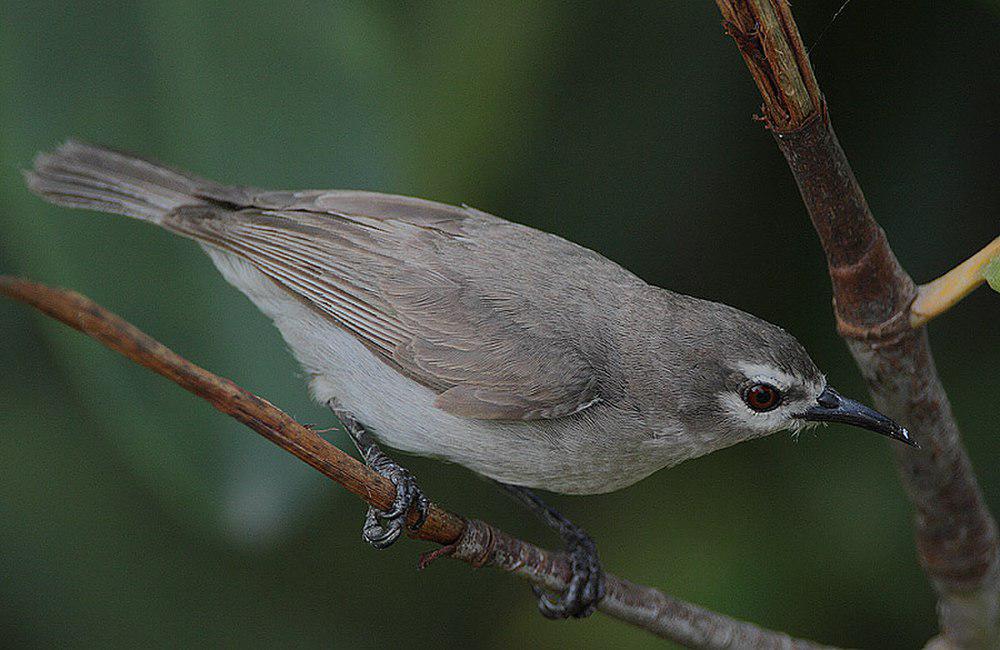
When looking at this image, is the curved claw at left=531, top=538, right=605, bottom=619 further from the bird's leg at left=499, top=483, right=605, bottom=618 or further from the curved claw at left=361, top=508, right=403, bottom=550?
the curved claw at left=361, top=508, right=403, bottom=550

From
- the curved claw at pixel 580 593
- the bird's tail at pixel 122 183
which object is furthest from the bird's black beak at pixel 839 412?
the bird's tail at pixel 122 183

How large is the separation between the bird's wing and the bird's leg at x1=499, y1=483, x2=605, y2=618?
45 cm

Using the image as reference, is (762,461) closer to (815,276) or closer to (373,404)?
(815,276)

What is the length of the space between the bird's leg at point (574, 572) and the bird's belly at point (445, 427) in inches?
10.0

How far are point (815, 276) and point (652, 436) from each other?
1040 mm

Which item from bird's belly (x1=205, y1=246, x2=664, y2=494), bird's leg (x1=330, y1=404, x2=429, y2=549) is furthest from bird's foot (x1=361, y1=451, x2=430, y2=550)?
bird's belly (x1=205, y1=246, x2=664, y2=494)

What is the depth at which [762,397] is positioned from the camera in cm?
281

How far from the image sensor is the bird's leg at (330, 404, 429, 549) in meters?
2.54

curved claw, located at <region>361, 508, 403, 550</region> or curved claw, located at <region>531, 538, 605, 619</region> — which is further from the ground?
curved claw, located at <region>361, 508, 403, 550</region>

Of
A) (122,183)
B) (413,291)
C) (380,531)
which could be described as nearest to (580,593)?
(380,531)

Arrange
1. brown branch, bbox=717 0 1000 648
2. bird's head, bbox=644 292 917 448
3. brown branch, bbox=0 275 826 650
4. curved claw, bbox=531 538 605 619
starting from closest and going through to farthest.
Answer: brown branch, bbox=0 275 826 650 → brown branch, bbox=717 0 1000 648 → bird's head, bbox=644 292 917 448 → curved claw, bbox=531 538 605 619

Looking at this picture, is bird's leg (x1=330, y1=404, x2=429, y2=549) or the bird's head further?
the bird's head

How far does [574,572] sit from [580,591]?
52 mm

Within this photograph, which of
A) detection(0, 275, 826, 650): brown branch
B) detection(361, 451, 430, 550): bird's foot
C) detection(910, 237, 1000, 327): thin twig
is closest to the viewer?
detection(0, 275, 826, 650): brown branch
